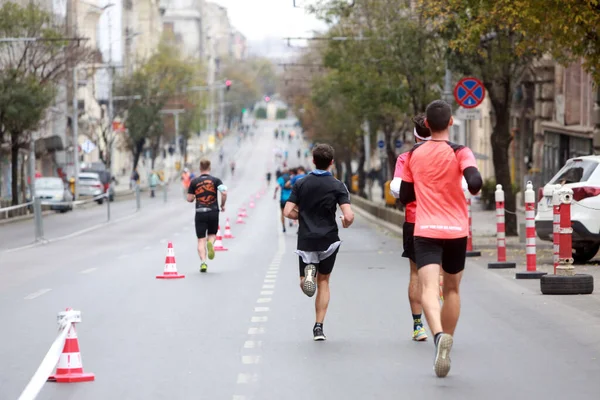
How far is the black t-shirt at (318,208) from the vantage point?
1246 centimetres

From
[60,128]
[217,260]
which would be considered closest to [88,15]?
[60,128]

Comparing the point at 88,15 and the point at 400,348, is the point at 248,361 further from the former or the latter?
the point at 88,15

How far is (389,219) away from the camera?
43094mm

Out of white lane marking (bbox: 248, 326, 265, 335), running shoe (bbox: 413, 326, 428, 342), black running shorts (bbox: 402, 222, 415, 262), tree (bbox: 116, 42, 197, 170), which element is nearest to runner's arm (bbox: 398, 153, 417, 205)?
black running shorts (bbox: 402, 222, 415, 262)

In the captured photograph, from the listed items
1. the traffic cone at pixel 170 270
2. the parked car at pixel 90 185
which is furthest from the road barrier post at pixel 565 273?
the parked car at pixel 90 185

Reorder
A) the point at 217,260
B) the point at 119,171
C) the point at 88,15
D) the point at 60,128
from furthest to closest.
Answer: the point at 119,171 → the point at 88,15 → the point at 60,128 → the point at 217,260

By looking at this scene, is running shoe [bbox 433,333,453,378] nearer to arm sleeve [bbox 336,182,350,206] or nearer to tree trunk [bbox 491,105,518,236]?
arm sleeve [bbox 336,182,350,206]

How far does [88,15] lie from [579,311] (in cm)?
8681

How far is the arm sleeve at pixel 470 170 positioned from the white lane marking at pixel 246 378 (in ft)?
6.57

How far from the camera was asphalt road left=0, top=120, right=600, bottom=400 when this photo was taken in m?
9.43

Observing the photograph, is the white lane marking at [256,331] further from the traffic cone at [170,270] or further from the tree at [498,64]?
the tree at [498,64]

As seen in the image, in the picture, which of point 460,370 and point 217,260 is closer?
point 460,370

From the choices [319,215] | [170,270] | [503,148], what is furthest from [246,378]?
[503,148]

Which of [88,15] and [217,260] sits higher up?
[88,15]
